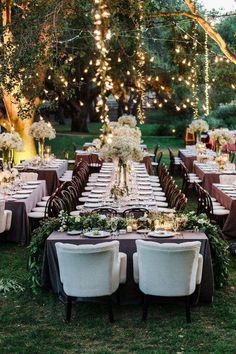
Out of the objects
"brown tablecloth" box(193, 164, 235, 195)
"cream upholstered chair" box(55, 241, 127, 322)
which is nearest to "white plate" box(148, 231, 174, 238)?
"cream upholstered chair" box(55, 241, 127, 322)

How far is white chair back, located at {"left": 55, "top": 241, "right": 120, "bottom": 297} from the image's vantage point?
6641 mm

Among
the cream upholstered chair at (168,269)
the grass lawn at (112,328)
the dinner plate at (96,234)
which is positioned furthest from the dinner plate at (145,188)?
the cream upholstered chair at (168,269)

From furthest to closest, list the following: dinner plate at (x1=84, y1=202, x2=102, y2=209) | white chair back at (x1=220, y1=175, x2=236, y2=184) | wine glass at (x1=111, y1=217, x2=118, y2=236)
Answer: white chair back at (x1=220, y1=175, x2=236, y2=184) → dinner plate at (x1=84, y1=202, x2=102, y2=209) → wine glass at (x1=111, y1=217, x2=118, y2=236)

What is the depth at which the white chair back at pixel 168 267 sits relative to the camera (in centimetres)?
663

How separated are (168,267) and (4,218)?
4.28m

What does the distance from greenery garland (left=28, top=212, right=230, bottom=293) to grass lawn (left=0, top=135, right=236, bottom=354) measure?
222mm

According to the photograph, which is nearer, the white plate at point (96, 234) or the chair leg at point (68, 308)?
the chair leg at point (68, 308)

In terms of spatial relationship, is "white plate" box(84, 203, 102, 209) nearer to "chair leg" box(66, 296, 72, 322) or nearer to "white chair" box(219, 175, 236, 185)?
"chair leg" box(66, 296, 72, 322)

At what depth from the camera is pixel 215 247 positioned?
7.70m

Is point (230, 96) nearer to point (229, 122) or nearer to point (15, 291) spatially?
point (229, 122)

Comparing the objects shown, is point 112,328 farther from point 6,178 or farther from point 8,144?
point 8,144

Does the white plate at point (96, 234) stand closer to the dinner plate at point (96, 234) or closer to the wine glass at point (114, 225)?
the dinner plate at point (96, 234)

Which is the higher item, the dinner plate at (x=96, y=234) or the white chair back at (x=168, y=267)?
the dinner plate at (x=96, y=234)

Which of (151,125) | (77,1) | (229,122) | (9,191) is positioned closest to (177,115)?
(229,122)
